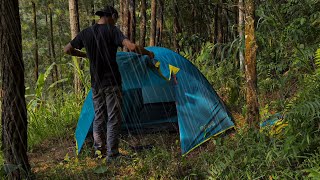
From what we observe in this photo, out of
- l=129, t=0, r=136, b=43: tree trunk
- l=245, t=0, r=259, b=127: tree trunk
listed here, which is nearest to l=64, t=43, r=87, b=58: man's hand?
l=245, t=0, r=259, b=127: tree trunk

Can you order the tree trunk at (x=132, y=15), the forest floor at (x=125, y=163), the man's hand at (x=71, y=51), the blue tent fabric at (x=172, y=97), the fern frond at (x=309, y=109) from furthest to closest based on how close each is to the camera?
the tree trunk at (x=132, y=15)
the blue tent fabric at (x=172, y=97)
the man's hand at (x=71, y=51)
the forest floor at (x=125, y=163)
the fern frond at (x=309, y=109)

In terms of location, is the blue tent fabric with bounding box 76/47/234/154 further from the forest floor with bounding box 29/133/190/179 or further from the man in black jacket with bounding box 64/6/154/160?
the man in black jacket with bounding box 64/6/154/160

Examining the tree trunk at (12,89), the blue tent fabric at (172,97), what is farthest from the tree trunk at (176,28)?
the tree trunk at (12,89)

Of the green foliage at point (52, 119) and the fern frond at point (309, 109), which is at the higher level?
the fern frond at point (309, 109)

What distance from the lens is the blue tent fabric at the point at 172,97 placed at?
4684 millimetres

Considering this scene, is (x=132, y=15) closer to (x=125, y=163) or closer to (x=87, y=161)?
(x=87, y=161)

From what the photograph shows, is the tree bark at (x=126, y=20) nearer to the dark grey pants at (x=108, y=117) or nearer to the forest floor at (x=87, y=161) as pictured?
the forest floor at (x=87, y=161)

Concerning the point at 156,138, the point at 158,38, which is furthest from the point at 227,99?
the point at 158,38

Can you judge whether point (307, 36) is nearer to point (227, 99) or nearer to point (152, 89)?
point (227, 99)

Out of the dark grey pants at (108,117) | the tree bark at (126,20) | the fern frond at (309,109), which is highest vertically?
the tree bark at (126,20)

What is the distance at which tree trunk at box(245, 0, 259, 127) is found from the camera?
3875 mm

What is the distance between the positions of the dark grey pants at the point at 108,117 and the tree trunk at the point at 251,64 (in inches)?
62.1

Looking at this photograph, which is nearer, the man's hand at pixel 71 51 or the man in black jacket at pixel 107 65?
the man in black jacket at pixel 107 65

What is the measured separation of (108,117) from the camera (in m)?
4.32
